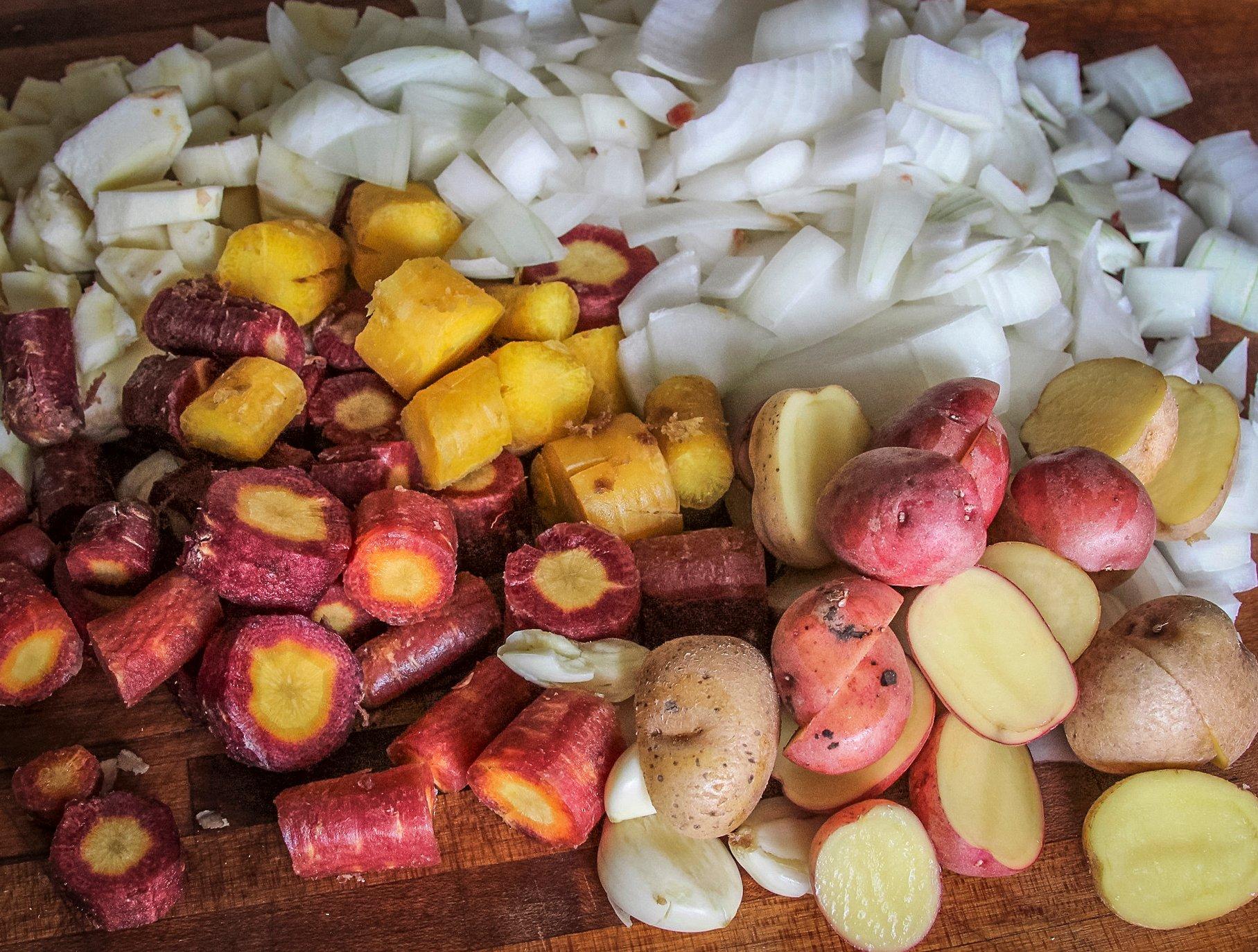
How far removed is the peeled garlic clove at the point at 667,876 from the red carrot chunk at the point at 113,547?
45.2 inches

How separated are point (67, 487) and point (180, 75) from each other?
131 cm

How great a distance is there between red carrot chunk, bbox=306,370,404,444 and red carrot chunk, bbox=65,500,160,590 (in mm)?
456

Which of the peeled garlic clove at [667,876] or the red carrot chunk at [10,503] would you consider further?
the red carrot chunk at [10,503]

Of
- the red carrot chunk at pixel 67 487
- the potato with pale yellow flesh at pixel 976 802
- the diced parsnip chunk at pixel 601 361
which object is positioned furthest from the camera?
the diced parsnip chunk at pixel 601 361

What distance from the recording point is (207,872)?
6.51 ft

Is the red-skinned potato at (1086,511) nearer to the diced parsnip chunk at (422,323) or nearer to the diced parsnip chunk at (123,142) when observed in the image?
the diced parsnip chunk at (422,323)

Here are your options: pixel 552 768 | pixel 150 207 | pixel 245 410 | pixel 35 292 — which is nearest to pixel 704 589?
pixel 552 768

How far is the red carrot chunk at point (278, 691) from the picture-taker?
204 centimetres

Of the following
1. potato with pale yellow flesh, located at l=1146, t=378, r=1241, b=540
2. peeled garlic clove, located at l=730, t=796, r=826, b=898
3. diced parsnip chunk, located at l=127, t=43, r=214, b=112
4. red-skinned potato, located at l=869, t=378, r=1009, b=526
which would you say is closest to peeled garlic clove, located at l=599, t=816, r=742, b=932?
peeled garlic clove, located at l=730, t=796, r=826, b=898

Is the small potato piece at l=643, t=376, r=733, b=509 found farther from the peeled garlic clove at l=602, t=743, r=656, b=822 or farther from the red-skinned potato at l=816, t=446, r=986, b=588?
the peeled garlic clove at l=602, t=743, r=656, b=822

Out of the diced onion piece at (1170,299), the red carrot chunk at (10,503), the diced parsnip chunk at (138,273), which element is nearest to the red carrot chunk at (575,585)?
the red carrot chunk at (10,503)

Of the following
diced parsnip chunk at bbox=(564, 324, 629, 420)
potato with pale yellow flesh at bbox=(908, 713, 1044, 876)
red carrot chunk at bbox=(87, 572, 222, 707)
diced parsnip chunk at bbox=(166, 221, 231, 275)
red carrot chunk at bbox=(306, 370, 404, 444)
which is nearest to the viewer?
potato with pale yellow flesh at bbox=(908, 713, 1044, 876)

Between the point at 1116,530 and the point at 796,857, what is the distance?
928mm

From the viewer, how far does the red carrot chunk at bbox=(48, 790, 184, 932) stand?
188 centimetres
